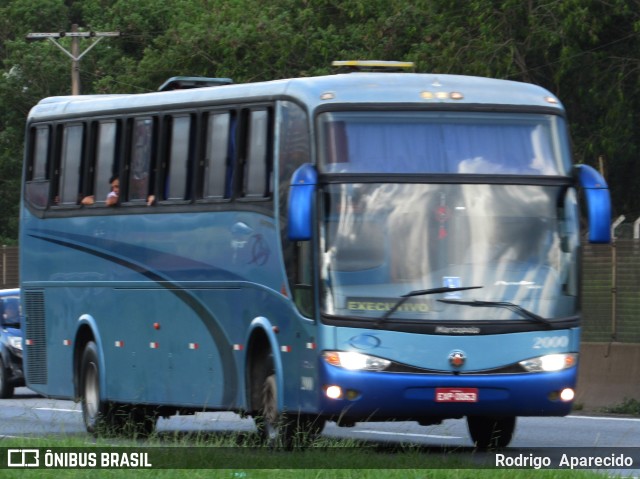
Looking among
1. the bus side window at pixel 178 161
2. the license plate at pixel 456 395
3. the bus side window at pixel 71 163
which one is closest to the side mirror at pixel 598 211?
the license plate at pixel 456 395

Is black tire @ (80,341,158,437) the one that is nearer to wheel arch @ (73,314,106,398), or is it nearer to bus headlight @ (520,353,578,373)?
wheel arch @ (73,314,106,398)

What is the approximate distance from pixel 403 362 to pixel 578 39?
22.4 m

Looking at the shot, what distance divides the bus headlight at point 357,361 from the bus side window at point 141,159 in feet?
15.3

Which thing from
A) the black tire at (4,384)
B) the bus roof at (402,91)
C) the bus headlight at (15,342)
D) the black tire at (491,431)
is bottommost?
the black tire at (4,384)

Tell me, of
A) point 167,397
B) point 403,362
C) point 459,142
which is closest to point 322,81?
point 459,142

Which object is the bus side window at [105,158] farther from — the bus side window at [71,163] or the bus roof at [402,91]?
the bus roof at [402,91]

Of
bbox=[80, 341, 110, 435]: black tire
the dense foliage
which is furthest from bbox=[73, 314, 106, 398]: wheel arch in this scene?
the dense foliage

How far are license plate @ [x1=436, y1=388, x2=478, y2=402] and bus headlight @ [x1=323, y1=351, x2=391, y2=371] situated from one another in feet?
1.63

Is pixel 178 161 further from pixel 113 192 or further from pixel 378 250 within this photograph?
pixel 378 250

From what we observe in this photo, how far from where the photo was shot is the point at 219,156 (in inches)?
678

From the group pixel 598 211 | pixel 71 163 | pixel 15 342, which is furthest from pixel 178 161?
pixel 15 342

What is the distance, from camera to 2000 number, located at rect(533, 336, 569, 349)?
1493cm

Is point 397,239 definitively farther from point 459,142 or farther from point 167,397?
point 167,397

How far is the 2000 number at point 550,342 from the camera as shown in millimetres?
14930
